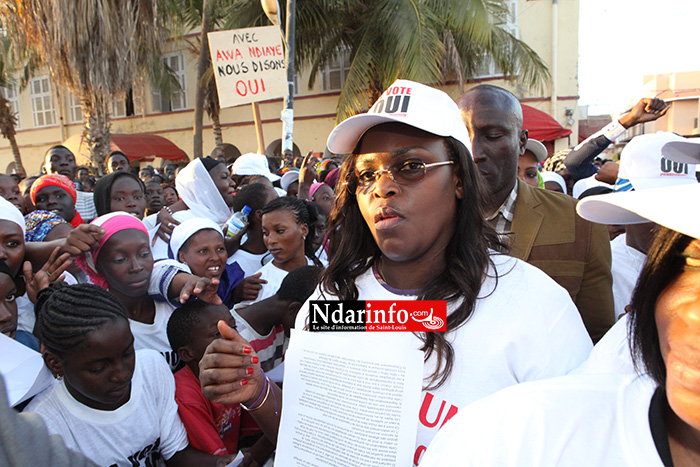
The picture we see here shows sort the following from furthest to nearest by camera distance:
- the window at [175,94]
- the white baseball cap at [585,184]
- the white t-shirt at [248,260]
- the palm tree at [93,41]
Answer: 1. the window at [175,94]
2. the palm tree at [93,41]
3. the white baseball cap at [585,184]
4. the white t-shirt at [248,260]

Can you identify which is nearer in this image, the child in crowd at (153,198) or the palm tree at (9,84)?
the child in crowd at (153,198)

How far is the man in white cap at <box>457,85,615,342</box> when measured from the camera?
1901 millimetres

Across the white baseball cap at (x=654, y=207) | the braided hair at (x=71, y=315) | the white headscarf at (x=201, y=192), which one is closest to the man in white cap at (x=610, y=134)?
the white baseball cap at (x=654, y=207)

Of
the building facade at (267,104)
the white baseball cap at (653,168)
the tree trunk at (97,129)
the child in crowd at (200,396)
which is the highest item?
the building facade at (267,104)

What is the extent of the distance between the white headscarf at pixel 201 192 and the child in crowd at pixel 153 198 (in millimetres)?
958

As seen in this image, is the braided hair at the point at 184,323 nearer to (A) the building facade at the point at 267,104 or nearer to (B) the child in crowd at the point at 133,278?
(B) the child in crowd at the point at 133,278

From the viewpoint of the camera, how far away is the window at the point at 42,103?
873 inches

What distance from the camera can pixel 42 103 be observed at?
881 inches

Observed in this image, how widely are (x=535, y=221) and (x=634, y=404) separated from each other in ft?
4.11

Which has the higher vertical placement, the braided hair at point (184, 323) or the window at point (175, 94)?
the window at point (175, 94)

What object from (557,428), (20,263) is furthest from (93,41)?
(557,428)

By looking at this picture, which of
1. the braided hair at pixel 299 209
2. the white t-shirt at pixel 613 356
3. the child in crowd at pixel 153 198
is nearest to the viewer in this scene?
the white t-shirt at pixel 613 356

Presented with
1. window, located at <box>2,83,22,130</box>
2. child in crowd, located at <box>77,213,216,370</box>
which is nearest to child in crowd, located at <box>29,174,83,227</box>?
child in crowd, located at <box>77,213,216,370</box>

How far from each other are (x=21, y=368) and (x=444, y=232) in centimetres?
166
